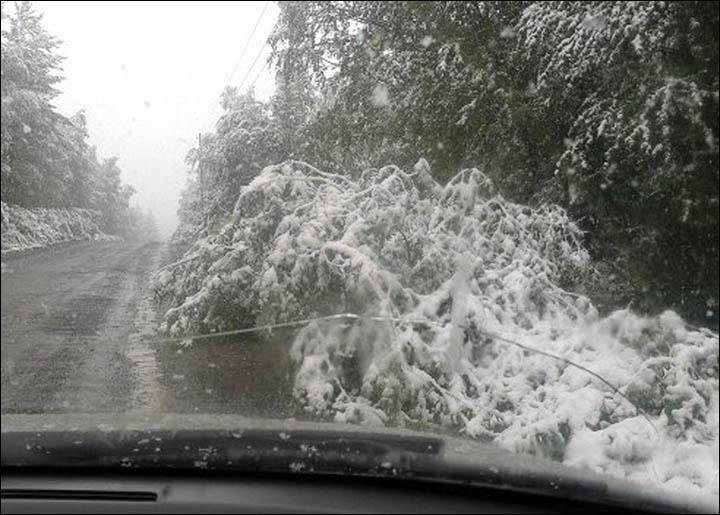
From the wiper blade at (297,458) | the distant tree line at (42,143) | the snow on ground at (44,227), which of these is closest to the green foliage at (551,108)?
the distant tree line at (42,143)

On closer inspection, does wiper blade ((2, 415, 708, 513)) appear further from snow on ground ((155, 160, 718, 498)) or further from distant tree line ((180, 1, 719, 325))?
distant tree line ((180, 1, 719, 325))

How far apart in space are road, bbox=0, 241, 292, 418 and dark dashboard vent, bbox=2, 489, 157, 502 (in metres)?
1.51

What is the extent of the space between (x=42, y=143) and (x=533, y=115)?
18.8 ft

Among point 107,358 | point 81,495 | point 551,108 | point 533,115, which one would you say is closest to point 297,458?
point 81,495

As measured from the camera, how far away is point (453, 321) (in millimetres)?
7023

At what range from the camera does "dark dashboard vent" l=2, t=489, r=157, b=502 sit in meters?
2.69

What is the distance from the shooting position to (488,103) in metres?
9.12

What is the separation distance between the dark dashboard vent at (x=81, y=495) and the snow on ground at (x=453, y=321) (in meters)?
3.06

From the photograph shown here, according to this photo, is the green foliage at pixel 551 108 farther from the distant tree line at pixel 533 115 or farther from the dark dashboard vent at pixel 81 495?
the dark dashboard vent at pixel 81 495

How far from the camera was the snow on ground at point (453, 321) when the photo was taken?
19.7 feet

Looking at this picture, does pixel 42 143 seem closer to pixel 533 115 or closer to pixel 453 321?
pixel 453 321

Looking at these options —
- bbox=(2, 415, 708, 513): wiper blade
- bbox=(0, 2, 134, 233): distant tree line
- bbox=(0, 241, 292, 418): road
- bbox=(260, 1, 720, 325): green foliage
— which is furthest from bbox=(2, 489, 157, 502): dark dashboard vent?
bbox=(260, 1, 720, 325): green foliage

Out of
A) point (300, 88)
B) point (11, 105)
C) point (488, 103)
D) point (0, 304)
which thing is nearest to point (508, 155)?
point (488, 103)

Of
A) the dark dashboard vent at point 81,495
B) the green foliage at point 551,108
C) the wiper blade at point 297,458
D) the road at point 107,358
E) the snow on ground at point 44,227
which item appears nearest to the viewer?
the dark dashboard vent at point 81,495
